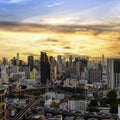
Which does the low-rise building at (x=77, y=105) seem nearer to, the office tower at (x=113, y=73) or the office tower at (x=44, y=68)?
the office tower at (x=113, y=73)

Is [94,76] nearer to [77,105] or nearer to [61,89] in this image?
[61,89]

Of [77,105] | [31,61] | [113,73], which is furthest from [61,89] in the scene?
[31,61]

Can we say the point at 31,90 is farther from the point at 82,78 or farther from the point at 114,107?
the point at 114,107

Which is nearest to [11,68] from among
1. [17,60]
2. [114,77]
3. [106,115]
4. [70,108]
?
[17,60]

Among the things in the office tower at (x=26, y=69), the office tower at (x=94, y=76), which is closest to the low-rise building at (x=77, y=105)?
the office tower at (x=94, y=76)

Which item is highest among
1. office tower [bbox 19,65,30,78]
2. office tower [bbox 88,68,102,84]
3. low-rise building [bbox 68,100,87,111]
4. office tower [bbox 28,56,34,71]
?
office tower [bbox 28,56,34,71]

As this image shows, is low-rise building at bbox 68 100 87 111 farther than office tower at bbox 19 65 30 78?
No

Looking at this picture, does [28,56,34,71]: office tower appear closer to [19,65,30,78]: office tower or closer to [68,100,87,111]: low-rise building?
[19,65,30,78]: office tower

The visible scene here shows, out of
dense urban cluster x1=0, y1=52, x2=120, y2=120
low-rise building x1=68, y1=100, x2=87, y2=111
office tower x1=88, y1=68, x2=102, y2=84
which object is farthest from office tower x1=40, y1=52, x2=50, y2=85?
low-rise building x1=68, y1=100, x2=87, y2=111
